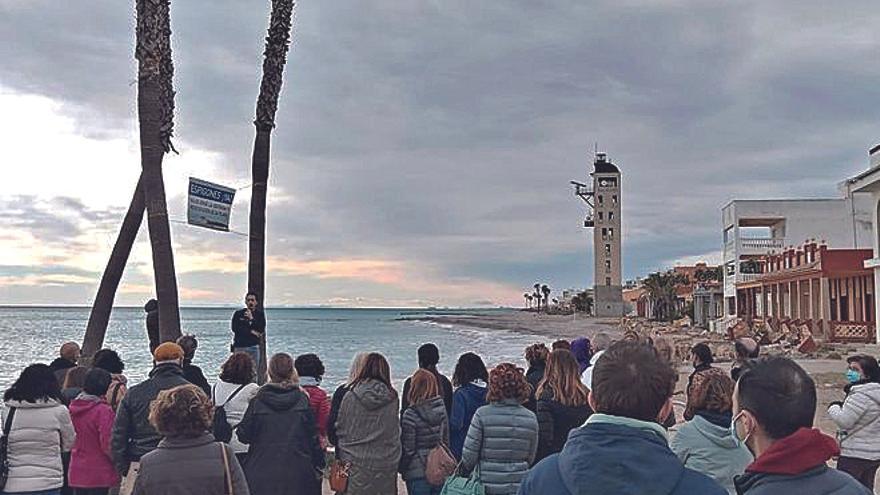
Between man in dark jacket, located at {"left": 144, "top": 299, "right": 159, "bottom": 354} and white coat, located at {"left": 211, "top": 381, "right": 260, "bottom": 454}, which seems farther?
man in dark jacket, located at {"left": 144, "top": 299, "right": 159, "bottom": 354}

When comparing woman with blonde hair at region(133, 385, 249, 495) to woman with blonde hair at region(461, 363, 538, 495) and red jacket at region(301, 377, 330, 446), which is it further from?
red jacket at region(301, 377, 330, 446)

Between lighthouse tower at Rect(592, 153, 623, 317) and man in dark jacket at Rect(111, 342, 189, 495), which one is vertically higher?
lighthouse tower at Rect(592, 153, 623, 317)

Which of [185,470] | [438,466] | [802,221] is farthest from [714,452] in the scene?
[802,221]

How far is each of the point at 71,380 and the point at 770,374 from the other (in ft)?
18.4

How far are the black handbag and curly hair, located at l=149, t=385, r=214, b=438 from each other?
6.88ft

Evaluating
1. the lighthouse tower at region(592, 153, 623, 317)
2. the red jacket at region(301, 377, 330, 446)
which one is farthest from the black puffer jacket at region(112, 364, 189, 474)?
the lighthouse tower at region(592, 153, 623, 317)

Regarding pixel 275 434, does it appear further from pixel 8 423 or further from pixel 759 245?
pixel 759 245

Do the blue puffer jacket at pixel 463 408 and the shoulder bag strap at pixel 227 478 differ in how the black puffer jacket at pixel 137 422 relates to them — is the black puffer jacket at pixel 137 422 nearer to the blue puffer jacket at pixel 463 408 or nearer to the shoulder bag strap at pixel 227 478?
the shoulder bag strap at pixel 227 478

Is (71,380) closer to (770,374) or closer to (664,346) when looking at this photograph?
(664,346)

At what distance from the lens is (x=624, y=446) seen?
2.48 m

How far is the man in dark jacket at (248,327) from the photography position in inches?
391

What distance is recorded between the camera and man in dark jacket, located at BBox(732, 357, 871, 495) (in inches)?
104

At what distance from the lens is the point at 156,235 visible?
1060 cm

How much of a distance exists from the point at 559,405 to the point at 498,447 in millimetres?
750
